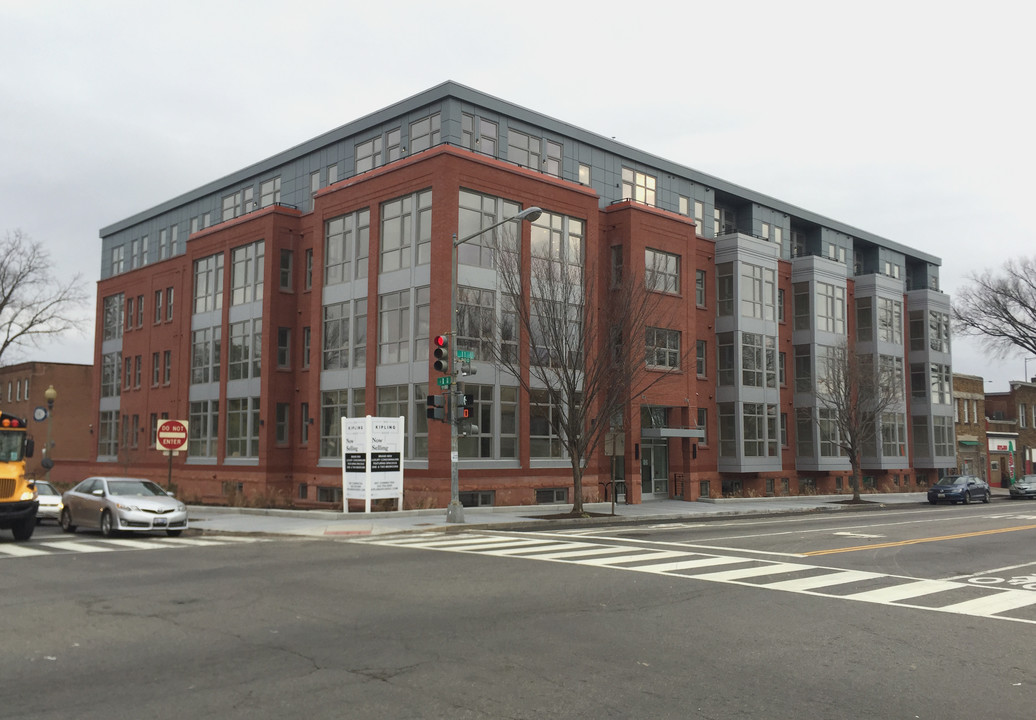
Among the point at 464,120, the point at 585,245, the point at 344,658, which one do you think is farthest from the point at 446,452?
the point at 344,658

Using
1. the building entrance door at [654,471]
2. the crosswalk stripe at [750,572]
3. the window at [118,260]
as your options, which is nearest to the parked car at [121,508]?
the crosswalk stripe at [750,572]

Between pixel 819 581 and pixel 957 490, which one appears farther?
pixel 957 490

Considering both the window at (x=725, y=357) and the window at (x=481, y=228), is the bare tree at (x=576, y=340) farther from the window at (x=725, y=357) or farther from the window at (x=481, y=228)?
the window at (x=725, y=357)

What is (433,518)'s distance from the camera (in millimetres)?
24703

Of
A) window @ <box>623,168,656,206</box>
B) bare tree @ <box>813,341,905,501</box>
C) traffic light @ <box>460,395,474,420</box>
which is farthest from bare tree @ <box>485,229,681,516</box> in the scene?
bare tree @ <box>813,341,905,501</box>

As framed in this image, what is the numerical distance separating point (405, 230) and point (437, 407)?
33.3 ft

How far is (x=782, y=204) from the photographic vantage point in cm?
4547

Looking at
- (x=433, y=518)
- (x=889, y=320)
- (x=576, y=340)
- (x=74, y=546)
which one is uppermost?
(x=889, y=320)

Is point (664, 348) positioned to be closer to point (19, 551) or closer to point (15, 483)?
point (15, 483)

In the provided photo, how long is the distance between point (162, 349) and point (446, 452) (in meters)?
22.8

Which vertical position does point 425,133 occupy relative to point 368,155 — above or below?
below

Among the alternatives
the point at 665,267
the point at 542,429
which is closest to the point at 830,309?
the point at 665,267

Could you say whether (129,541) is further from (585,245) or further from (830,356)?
(830,356)

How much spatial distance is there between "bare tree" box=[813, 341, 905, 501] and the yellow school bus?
33838mm
